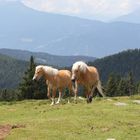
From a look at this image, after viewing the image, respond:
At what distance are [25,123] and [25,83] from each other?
80254 mm

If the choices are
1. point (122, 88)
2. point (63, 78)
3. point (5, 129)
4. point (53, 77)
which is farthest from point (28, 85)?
point (5, 129)

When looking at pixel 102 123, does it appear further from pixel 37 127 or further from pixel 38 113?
pixel 38 113

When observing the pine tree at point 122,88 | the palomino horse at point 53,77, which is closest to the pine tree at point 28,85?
the pine tree at point 122,88

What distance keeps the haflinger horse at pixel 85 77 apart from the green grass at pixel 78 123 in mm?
3118

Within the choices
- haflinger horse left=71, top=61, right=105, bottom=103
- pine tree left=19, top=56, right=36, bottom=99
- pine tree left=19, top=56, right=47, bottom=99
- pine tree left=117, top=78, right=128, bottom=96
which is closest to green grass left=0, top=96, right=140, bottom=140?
haflinger horse left=71, top=61, right=105, bottom=103

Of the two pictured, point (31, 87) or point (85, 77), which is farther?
point (31, 87)

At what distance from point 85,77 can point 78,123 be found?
31.4 feet

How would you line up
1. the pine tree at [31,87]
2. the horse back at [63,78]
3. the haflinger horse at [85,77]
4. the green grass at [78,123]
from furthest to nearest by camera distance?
the pine tree at [31,87] → the horse back at [63,78] → the haflinger horse at [85,77] → the green grass at [78,123]

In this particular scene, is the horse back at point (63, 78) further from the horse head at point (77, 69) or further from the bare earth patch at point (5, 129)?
the bare earth patch at point (5, 129)

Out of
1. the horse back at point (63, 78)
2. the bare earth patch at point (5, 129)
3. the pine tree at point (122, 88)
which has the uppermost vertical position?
the pine tree at point (122, 88)

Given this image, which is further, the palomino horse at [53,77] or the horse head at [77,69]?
the palomino horse at [53,77]

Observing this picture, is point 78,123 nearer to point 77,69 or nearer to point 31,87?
point 77,69

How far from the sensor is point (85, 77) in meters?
32.3

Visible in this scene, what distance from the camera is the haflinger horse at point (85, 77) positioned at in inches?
1242
